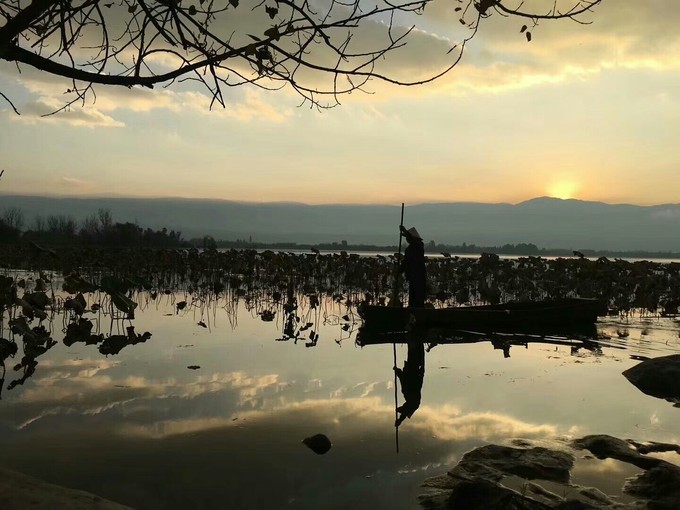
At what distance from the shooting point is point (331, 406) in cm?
714

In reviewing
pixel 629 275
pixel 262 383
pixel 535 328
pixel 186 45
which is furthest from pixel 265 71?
pixel 629 275

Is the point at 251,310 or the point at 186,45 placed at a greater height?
the point at 186,45

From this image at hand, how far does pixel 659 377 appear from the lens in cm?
843

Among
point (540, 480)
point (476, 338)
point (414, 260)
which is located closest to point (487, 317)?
point (476, 338)

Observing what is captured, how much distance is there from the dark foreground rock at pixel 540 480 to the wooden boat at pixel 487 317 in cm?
772

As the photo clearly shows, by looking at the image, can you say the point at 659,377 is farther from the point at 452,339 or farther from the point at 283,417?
the point at 283,417

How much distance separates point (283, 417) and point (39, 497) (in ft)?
11.6

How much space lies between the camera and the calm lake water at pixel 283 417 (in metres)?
4.83

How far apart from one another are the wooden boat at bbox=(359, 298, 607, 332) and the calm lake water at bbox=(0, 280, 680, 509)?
2031mm

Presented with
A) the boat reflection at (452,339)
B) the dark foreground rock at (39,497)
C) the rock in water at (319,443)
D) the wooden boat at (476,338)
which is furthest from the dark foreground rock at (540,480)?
the wooden boat at (476,338)

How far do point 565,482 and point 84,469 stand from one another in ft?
13.4

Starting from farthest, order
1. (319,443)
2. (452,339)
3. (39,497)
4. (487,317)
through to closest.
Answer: (487,317) < (452,339) < (319,443) < (39,497)

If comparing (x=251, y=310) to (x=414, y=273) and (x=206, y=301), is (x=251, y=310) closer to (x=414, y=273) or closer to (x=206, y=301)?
(x=206, y=301)

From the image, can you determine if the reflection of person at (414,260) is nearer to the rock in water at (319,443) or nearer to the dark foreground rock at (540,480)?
the dark foreground rock at (540,480)
